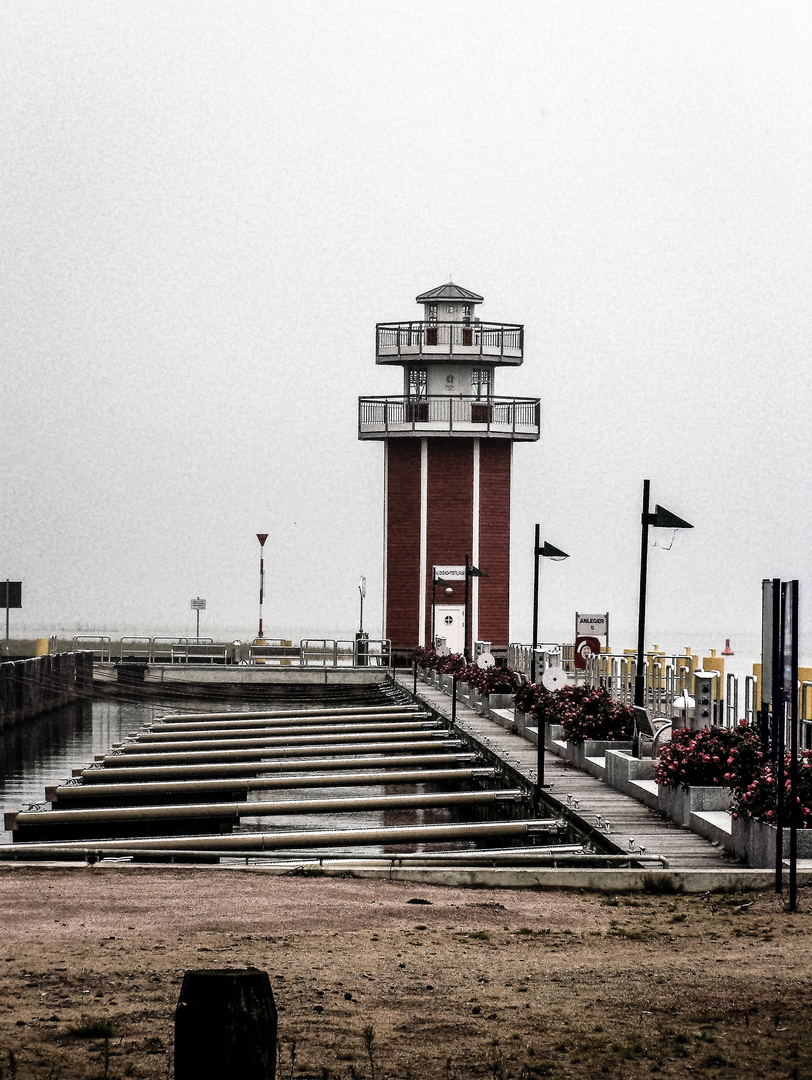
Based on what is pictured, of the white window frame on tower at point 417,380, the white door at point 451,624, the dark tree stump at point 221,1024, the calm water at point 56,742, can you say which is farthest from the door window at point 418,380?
the dark tree stump at point 221,1024

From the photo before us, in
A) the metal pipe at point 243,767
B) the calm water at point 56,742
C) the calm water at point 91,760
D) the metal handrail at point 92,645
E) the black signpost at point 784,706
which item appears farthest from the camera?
the metal handrail at point 92,645

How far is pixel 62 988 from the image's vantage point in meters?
9.76

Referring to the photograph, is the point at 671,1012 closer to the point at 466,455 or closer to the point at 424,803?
the point at 424,803

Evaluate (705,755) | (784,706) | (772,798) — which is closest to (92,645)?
(705,755)

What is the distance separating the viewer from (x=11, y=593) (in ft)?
195

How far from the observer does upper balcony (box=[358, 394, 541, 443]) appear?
59.4m

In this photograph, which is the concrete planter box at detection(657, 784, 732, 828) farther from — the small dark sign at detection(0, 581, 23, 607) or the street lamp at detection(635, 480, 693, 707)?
the small dark sign at detection(0, 581, 23, 607)

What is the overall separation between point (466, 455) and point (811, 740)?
133 feet

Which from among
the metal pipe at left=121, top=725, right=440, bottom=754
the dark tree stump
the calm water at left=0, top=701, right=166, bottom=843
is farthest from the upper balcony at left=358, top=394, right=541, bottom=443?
the dark tree stump

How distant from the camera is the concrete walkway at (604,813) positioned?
15.7 metres

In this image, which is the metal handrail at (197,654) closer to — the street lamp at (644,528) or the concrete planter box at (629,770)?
the street lamp at (644,528)

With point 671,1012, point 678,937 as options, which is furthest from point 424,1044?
point 678,937

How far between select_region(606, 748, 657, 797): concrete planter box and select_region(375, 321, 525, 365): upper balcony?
40.4m

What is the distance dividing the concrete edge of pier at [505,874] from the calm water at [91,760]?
105cm
